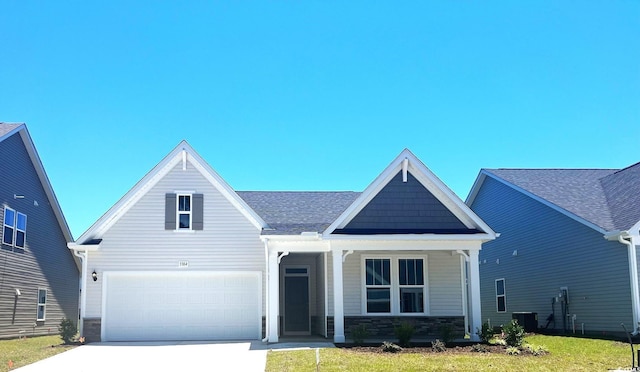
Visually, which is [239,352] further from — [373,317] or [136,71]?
[136,71]

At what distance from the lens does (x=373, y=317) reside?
2036 centimetres

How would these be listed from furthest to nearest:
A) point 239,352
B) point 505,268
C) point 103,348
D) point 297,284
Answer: point 505,268 → point 297,284 → point 103,348 → point 239,352

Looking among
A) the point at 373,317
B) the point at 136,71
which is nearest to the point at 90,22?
the point at 136,71

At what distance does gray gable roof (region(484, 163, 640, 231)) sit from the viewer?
2203cm

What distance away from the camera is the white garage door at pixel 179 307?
69.7 feet

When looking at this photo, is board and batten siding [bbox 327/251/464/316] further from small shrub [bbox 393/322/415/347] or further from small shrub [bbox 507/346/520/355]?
small shrub [bbox 507/346/520/355]

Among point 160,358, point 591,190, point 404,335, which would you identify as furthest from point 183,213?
point 591,190

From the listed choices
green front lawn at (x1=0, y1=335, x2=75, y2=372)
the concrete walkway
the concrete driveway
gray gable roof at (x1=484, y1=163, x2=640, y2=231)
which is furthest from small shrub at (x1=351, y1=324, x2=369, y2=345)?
gray gable roof at (x1=484, y1=163, x2=640, y2=231)

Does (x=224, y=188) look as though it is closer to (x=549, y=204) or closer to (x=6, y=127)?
(x=6, y=127)

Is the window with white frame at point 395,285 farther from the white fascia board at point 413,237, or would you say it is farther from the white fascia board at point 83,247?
the white fascia board at point 83,247

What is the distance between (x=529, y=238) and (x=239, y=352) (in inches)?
541

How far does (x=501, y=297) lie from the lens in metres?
29.3

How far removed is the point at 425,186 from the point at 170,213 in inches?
311

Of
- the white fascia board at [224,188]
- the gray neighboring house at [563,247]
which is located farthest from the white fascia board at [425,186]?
the gray neighboring house at [563,247]
